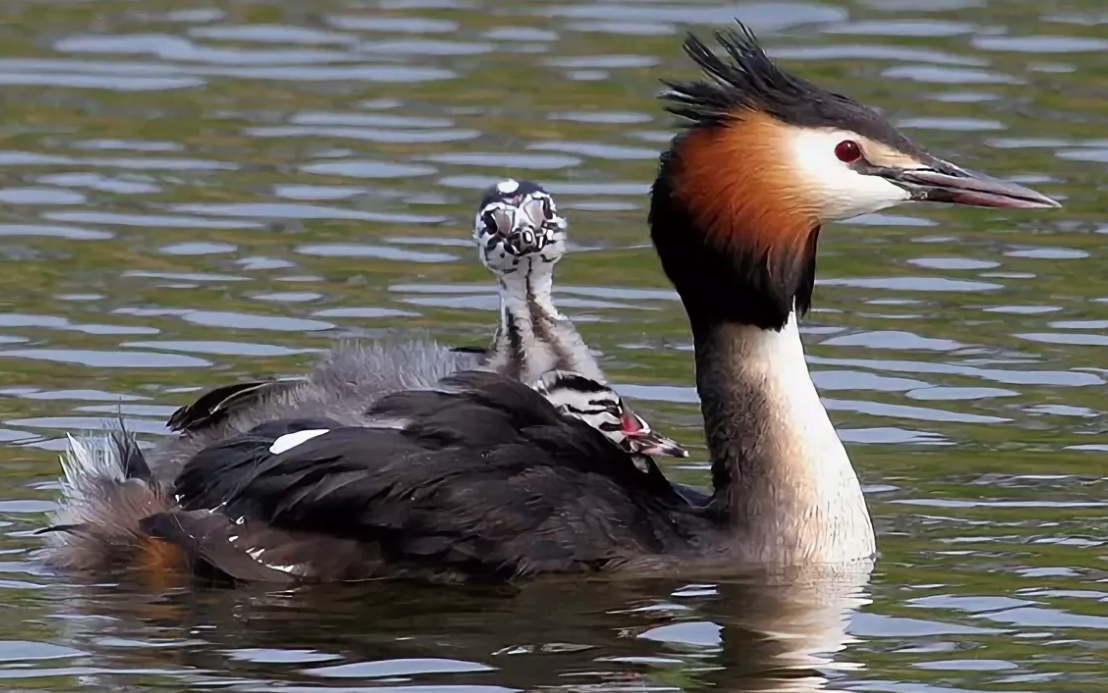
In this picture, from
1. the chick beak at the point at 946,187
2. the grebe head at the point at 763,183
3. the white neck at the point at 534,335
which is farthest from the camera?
the white neck at the point at 534,335

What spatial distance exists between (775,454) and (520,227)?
1098mm

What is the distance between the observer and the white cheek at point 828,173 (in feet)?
31.7

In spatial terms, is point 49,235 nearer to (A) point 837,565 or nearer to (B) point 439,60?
(B) point 439,60

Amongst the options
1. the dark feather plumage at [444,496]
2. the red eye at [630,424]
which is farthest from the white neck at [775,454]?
the dark feather plumage at [444,496]

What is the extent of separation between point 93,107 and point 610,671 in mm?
7794

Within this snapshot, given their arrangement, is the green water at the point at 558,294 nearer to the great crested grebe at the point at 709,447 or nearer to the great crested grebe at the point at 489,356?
the great crested grebe at the point at 709,447

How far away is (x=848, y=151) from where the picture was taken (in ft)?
31.8

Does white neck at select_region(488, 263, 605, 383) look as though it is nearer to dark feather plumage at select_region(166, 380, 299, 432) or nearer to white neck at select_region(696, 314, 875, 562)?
white neck at select_region(696, 314, 875, 562)

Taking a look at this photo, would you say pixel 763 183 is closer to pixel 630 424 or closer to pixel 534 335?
pixel 630 424

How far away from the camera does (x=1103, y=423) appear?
10.9 m

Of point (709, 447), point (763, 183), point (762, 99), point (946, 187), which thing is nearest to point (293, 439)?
point (709, 447)

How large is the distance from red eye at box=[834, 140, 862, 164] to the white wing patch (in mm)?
1778

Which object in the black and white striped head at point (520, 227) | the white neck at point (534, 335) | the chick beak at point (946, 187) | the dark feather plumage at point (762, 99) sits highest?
the dark feather plumage at point (762, 99)

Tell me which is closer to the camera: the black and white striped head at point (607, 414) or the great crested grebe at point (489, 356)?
the black and white striped head at point (607, 414)
